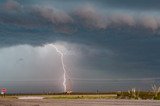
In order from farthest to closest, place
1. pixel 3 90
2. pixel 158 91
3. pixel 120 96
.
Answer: pixel 3 90 → pixel 120 96 → pixel 158 91

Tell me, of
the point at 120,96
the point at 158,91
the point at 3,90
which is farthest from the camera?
the point at 3,90

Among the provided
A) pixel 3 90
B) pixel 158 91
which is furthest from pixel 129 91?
pixel 3 90

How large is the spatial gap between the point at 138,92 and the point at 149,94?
5.49m

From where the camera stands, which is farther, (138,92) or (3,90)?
(3,90)

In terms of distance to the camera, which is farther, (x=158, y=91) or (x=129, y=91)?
(x=129, y=91)

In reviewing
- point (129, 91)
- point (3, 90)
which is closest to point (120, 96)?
point (129, 91)

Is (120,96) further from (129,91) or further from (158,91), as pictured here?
(158,91)

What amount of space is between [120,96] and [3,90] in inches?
1572

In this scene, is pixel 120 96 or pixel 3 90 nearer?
pixel 120 96

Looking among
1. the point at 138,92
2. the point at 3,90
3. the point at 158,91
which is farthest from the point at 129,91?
the point at 3,90

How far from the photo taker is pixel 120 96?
10069 cm

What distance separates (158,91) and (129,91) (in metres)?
11.1

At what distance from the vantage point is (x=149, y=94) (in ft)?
314

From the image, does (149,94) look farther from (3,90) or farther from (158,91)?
(3,90)
